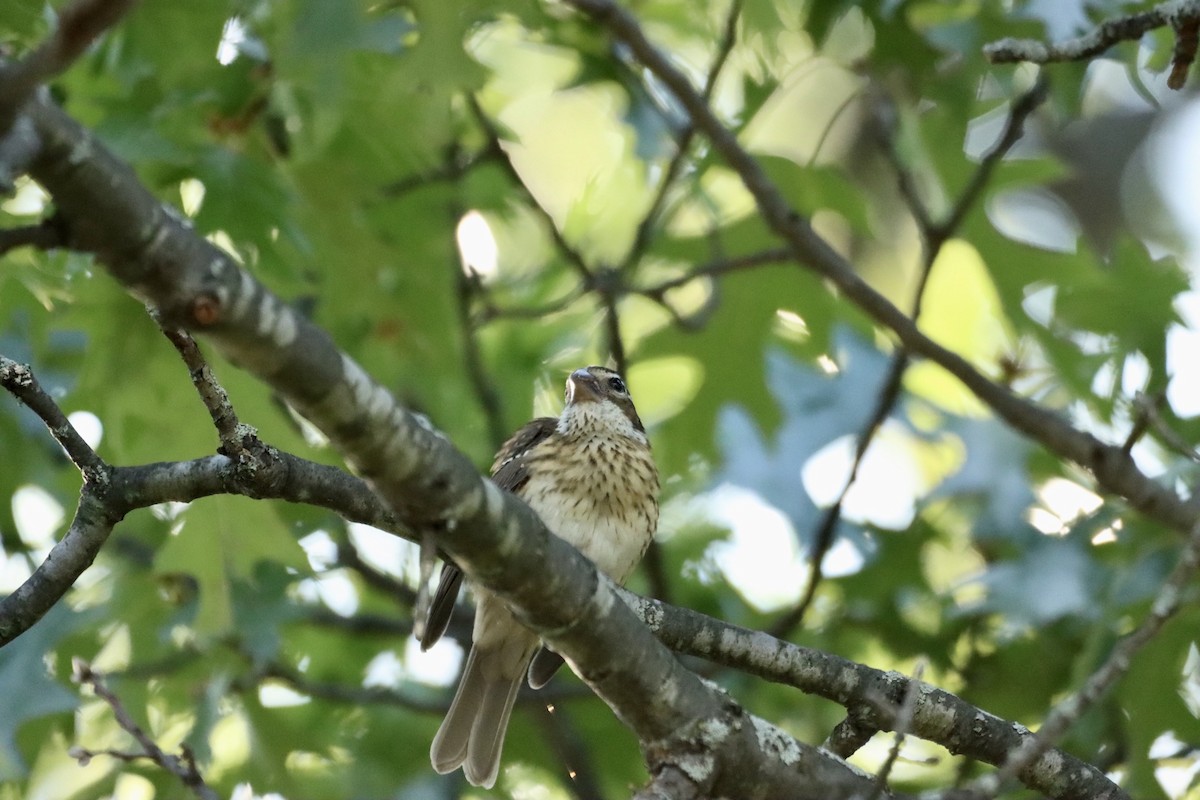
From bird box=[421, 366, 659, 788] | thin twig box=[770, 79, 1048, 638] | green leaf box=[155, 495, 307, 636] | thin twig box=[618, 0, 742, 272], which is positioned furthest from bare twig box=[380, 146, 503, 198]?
thin twig box=[770, 79, 1048, 638]

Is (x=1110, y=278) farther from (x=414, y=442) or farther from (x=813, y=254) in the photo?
(x=414, y=442)

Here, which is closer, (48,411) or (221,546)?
(48,411)

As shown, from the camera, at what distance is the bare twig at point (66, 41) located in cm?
171

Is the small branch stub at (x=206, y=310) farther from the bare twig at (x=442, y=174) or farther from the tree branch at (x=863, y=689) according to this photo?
the bare twig at (x=442, y=174)

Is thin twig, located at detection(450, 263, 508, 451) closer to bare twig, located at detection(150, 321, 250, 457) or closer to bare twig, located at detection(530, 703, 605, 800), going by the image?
bare twig, located at detection(530, 703, 605, 800)

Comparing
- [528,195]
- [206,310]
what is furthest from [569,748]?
[206,310]

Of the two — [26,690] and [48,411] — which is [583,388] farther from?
[48,411]

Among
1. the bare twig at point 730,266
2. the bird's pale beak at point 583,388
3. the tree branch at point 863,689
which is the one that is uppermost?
the bare twig at point 730,266

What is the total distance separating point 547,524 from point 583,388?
762 millimetres

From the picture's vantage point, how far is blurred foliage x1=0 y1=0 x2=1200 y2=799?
5055 millimetres

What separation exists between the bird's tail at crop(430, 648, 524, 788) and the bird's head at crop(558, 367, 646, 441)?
1.11 m

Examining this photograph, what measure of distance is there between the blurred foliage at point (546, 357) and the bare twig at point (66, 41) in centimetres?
276

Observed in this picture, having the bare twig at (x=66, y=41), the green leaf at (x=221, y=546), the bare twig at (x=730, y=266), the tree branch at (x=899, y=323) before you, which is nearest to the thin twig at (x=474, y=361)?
the bare twig at (x=730, y=266)

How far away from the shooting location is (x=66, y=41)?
1.73m
